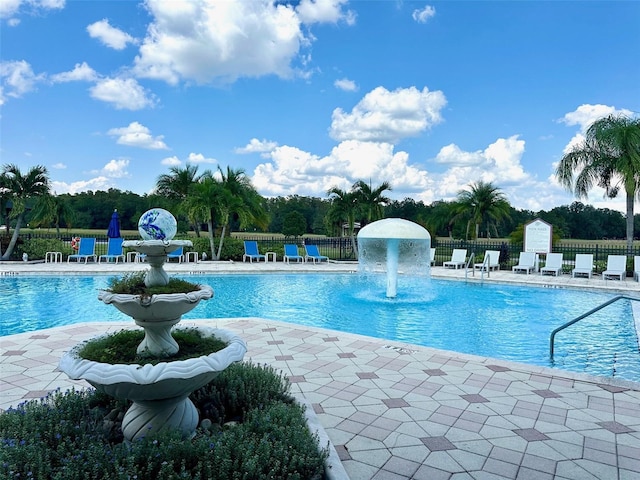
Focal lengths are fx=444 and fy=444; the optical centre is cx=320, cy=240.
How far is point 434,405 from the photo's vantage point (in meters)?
4.11

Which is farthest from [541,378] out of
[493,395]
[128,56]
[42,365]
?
[128,56]

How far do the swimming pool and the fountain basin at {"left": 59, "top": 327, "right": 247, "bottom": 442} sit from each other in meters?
5.13

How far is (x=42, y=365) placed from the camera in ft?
17.0

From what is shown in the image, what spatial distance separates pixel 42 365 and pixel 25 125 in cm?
1108

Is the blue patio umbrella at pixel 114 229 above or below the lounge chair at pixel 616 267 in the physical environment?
above

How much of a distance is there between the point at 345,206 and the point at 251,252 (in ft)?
16.6

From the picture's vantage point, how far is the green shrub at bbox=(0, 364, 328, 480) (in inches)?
90.7

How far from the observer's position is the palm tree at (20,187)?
54.2 feet

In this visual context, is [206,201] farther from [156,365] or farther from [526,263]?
[156,365]

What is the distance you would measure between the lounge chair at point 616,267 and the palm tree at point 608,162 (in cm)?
229

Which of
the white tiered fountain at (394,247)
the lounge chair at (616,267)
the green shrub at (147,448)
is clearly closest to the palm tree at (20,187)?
the white tiered fountain at (394,247)

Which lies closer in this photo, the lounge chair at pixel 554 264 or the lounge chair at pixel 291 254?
the lounge chair at pixel 554 264

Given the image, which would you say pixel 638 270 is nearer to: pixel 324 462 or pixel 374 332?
pixel 374 332

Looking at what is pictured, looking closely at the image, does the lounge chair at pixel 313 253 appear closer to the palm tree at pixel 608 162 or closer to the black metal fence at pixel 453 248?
the black metal fence at pixel 453 248
